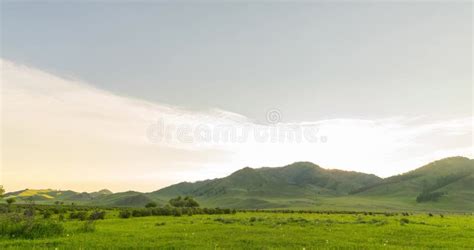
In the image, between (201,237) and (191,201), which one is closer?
(201,237)

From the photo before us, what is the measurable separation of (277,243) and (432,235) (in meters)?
16.9

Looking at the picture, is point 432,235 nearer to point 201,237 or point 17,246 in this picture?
point 201,237

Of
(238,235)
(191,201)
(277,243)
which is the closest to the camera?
(277,243)

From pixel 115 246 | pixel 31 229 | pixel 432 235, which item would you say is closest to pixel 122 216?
pixel 31 229

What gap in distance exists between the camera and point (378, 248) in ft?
90.4

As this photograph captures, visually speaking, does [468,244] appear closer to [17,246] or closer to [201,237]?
[201,237]

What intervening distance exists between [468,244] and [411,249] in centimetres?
656

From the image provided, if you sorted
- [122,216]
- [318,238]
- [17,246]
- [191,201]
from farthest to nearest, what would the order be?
[191,201]
[122,216]
[318,238]
[17,246]

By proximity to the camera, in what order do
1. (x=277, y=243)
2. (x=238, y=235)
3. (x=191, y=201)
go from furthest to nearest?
(x=191, y=201) → (x=238, y=235) → (x=277, y=243)

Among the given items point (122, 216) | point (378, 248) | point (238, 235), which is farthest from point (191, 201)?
point (378, 248)

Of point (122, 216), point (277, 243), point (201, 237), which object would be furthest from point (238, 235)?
point (122, 216)

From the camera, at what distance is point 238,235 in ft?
115

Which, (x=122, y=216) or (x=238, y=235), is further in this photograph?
(x=122, y=216)

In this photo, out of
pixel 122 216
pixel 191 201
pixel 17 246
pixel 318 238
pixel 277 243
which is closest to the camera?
pixel 17 246
